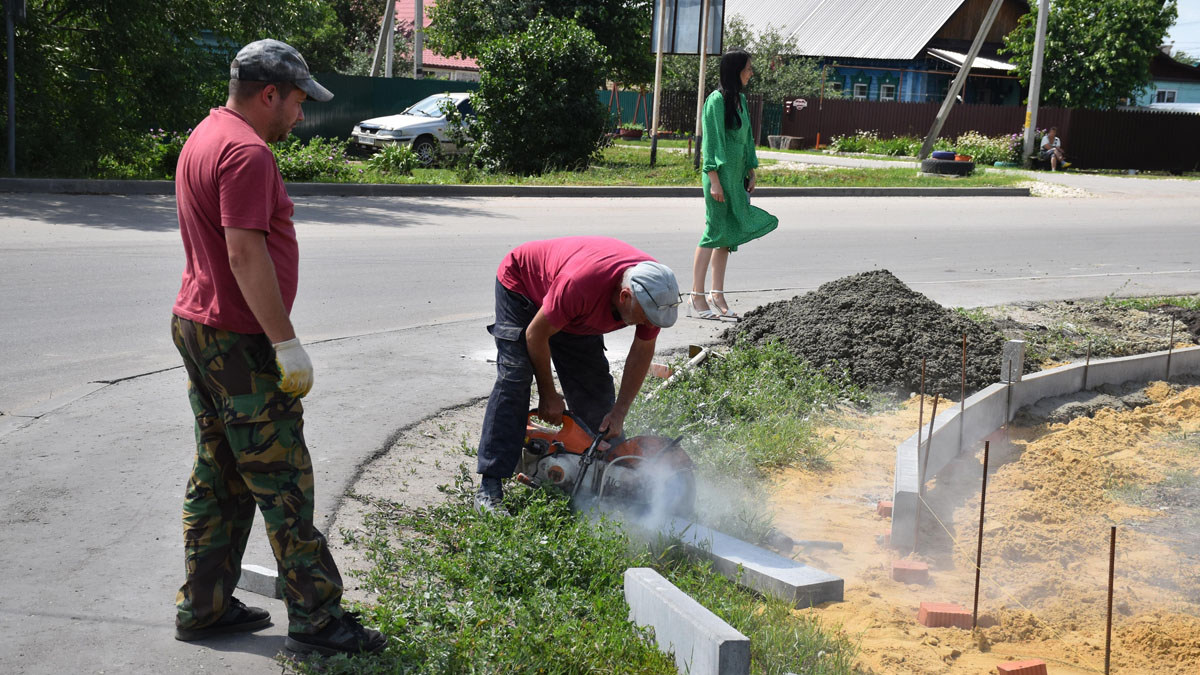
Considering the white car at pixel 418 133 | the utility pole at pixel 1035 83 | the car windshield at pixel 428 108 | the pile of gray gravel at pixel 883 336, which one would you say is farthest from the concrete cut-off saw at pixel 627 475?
the utility pole at pixel 1035 83

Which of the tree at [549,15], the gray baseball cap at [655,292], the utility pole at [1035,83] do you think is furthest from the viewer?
the tree at [549,15]

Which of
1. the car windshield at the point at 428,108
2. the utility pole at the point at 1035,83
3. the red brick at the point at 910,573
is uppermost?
the utility pole at the point at 1035,83

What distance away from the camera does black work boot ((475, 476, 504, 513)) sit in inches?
169

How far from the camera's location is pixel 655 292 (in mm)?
3824

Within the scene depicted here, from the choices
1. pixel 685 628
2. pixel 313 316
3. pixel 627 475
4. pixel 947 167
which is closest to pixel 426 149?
pixel 947 167

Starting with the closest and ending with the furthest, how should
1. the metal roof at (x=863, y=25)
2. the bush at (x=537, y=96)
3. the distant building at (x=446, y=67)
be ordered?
the bush at (x=537, y=96), the metal roof at (x=863, y=25), the distant building at (x=446, y=67)

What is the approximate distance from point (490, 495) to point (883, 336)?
362 centimetres

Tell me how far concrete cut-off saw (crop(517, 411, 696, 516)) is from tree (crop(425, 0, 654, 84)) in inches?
989

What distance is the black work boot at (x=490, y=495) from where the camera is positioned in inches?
169

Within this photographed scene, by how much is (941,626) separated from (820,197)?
17.2 m

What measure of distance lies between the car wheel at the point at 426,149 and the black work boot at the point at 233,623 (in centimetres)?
2054

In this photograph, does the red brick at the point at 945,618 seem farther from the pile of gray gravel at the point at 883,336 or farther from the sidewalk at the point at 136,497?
the pile of gray gravel at the point at 883,336

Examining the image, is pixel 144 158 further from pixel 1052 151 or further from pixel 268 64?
pixel 1052 151

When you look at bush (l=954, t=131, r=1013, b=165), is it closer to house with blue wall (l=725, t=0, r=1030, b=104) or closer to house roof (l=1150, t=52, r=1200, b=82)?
house with blue wall (l=725, t=0, r=1030, b=104)
